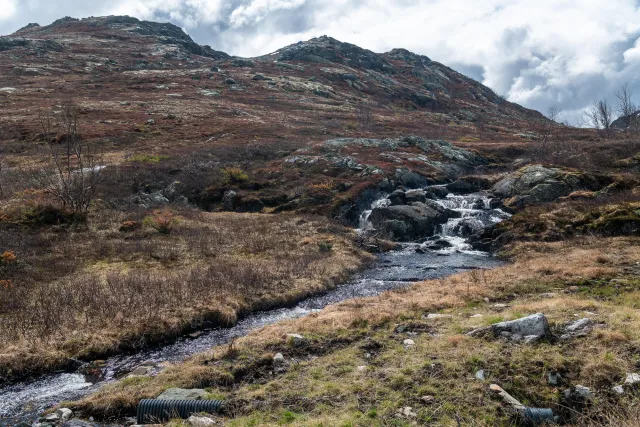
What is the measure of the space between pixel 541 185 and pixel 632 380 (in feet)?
112

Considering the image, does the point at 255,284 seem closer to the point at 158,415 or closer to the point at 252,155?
the point at 158,415

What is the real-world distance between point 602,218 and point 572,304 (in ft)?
62.5

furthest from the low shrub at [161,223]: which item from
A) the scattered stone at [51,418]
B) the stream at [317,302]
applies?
the scattered stone at [51,418]

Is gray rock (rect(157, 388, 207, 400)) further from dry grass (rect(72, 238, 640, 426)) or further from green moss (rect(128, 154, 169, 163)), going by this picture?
green moss (rect(128, 154, 169, 163))

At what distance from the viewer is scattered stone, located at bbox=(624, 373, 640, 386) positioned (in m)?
6.82

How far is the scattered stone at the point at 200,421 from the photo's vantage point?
274 inches

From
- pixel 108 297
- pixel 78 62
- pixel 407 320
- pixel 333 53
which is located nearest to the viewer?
pixel 407 320

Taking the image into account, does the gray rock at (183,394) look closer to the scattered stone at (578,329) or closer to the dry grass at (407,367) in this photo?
the dry grass at (407,367)

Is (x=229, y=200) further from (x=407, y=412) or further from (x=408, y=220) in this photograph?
(x=407, y=412)

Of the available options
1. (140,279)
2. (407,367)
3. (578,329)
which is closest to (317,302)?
(140,279)

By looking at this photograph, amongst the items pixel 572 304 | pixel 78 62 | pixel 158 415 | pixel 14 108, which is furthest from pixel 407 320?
pixel 78 62

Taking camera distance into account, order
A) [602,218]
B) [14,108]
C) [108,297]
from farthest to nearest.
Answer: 1. [14,108]
2. [602,218]
3. [108,297]

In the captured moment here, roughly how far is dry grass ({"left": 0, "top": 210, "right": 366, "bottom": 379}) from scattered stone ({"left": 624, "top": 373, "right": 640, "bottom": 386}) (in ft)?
39.0

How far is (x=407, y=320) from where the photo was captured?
12.1 metres
